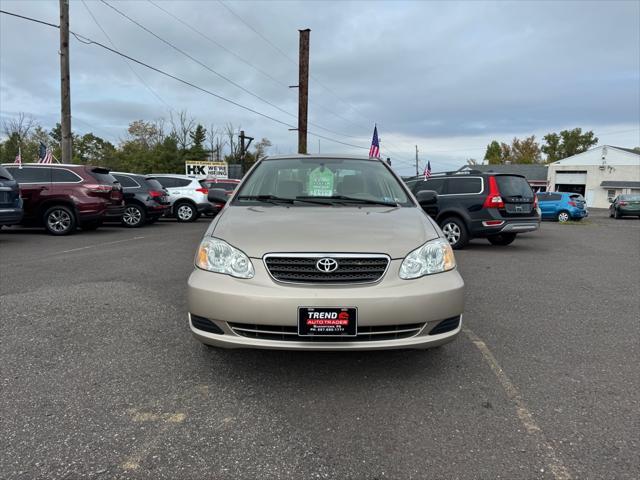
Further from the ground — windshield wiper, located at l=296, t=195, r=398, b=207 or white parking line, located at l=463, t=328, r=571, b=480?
windshield wiper, located at l=296, t=195, r=398, b=207

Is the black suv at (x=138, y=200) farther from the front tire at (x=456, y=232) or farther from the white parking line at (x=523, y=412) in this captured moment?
the white parking line at (x=523, y=412)

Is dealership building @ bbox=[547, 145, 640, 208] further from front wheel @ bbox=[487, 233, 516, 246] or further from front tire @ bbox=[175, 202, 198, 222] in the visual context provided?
front tire @ bbox=[175, 202, 198, 222]

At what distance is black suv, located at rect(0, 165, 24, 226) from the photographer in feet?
29.5

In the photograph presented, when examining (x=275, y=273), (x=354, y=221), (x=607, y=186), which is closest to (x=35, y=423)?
(x=275, y=273)

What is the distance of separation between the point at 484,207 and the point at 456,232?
2.68ft

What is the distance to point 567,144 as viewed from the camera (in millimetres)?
85750

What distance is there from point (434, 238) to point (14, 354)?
328cm

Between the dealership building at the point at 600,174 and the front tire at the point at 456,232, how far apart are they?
49316 mm

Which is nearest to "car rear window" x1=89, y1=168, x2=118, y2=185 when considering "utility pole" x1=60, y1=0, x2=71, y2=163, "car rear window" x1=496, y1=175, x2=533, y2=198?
"utility pole" x1=60, y1=0, x2=71, y2=163

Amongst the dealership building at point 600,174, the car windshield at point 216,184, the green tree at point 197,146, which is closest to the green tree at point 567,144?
the dealership building at point 600,174

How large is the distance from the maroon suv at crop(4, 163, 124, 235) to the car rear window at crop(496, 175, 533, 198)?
9.22 meters

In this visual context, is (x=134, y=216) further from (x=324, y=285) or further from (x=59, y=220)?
(x=324, y=285)

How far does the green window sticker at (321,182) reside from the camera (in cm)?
410

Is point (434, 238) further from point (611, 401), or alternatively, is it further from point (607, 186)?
point (607, 186)
